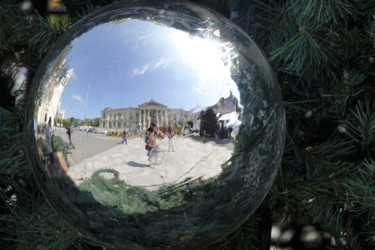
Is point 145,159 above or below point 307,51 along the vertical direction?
below

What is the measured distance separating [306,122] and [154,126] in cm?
40

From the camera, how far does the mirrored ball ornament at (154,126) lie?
380 mm

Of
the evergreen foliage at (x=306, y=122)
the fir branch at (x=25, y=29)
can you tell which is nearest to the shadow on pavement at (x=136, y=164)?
the evergreen foliage at (x=306, y=122)

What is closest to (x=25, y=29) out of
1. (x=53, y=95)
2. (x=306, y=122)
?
(x=53, y=95)

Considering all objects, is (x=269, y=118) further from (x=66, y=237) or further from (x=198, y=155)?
(x=66, y=237)

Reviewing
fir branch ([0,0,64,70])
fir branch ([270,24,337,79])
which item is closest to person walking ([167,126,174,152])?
fir branch ([270,24,337,79])

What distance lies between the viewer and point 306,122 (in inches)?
27.7

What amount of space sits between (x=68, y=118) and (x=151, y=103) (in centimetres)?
9

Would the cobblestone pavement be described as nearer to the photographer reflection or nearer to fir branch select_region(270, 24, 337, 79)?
the photographer reflection

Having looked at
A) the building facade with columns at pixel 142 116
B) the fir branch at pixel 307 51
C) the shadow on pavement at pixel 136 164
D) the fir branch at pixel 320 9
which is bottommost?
the shadow on pavement at pixel 136 164

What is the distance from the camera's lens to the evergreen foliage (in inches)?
22.4

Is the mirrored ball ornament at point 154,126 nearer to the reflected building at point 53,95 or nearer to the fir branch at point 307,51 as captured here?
the reflected building at point 53,95

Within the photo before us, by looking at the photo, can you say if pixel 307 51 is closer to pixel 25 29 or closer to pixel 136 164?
pixel 136 164

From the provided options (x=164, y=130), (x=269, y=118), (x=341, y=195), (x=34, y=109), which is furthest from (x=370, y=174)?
(x=34, y=109)
